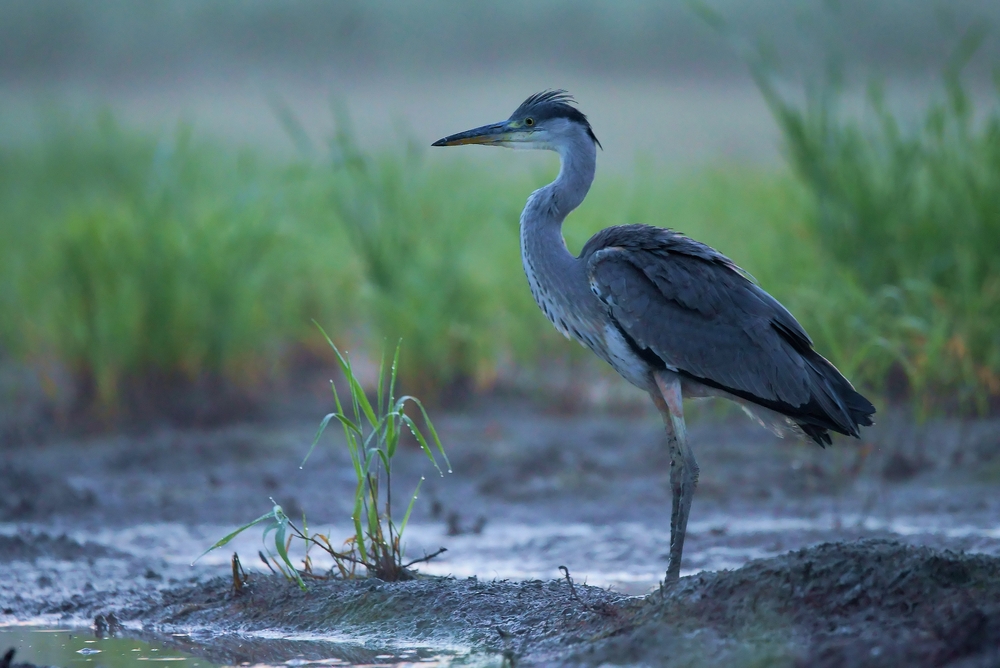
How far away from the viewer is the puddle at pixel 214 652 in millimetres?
3807

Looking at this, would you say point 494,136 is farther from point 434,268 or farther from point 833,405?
point 434,268

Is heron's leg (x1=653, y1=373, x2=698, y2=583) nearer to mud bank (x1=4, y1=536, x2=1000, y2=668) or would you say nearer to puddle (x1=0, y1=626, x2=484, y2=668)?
mud bank (x1=4, y1=536, x2=1000, y2=668)

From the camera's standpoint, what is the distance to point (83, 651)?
4.01 metres

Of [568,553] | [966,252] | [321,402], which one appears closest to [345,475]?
[321,402]

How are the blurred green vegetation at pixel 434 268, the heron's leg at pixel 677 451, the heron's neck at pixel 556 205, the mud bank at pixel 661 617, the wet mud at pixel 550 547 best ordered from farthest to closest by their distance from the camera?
the blurred green vegetation at pixel 434 268
the heron's neck at pixel 556 205
the heron's leg at pixel 677 451
the wet mud at pixel 550 547
the mud bank at pixel 661 617

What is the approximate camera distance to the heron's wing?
457 cm

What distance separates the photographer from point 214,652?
399 centimetres

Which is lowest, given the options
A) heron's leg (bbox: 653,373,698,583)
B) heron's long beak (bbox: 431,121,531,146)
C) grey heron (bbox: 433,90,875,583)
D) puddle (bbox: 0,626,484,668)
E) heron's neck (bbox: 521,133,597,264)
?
puddle (bbox: 0,626,484,668)

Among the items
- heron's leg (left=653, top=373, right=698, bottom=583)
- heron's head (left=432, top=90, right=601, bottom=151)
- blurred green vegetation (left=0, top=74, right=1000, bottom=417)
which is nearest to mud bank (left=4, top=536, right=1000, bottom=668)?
heron's leg (left=653, top=373, right=698, bottom=583)

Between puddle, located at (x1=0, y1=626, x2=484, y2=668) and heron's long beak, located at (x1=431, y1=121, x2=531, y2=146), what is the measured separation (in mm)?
2292

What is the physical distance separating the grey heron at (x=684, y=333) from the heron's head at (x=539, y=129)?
21.2 inches

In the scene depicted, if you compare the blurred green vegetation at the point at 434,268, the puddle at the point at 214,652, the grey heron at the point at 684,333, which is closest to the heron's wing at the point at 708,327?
the grey heron at the point at 684,333

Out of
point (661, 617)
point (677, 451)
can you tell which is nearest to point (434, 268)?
point (677, 451)

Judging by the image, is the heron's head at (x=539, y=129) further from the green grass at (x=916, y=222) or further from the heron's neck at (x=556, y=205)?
the green grass at (x=916, y=222)
